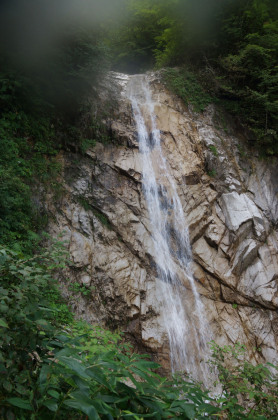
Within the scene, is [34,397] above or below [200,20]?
below

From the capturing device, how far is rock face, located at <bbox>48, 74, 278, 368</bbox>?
643cm

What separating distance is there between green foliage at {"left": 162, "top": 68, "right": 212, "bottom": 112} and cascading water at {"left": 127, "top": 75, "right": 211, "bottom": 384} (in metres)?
1.91

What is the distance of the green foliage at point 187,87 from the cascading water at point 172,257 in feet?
6.25

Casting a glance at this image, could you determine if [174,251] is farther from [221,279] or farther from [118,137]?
[118,137]

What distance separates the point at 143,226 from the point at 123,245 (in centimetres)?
89

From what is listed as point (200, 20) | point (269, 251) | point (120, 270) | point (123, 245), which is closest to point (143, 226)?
point (123, 245)

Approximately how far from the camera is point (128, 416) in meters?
1.03

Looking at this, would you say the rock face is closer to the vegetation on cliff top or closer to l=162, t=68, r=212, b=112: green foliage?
l=162, t=68, r=212, b=112: green foliage

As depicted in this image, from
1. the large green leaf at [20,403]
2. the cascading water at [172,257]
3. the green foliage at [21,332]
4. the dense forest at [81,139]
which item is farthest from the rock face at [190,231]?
the large green leaf at [20,403]

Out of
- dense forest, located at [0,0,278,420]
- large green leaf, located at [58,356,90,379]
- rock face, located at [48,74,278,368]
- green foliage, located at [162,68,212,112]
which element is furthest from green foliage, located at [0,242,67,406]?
green foliage, located at [162,68,212,112]

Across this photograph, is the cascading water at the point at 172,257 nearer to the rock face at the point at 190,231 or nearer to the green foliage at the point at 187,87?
the rock face at the point at 190,231

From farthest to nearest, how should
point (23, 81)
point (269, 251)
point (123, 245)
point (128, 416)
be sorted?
point (269, 251) < point (123, 245) < point (23, 81) < point (128, 416)

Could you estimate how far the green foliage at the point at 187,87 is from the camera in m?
10.8

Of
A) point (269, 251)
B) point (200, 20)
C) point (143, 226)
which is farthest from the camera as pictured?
point (200, 20)
